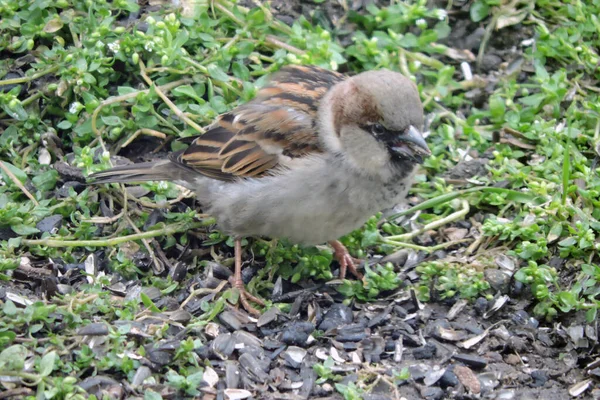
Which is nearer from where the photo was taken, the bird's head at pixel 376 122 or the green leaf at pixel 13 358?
the green leaf at pixel 13 358

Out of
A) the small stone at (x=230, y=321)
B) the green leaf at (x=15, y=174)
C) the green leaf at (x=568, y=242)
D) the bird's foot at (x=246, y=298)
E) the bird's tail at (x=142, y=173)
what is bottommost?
the bird's foot at (x=246, y=298)

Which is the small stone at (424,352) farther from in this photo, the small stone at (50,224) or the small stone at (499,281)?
the small stone at (50,224)

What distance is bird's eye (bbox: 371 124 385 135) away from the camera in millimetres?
3441

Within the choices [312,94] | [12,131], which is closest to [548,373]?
[312,94]

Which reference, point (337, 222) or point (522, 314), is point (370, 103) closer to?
point (337, 222)

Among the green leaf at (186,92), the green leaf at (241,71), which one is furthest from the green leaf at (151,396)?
the green leaf at (241,71)

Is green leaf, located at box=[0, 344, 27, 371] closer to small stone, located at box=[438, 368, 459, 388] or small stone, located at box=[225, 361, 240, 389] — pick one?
small stone, located at box=[225, 361, 240, 389]

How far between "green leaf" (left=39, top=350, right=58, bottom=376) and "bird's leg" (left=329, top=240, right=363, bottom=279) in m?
1.41

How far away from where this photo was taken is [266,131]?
3711mm

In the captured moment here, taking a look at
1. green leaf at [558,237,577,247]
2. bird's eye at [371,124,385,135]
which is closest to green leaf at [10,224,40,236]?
bird's eye at [371,124,385,135]

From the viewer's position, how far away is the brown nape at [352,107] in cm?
342

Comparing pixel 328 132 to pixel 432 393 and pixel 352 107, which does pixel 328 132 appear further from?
pixel 432 393

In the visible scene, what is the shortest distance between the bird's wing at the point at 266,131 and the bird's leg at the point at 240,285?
321mm

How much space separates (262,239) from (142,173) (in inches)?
24.5
